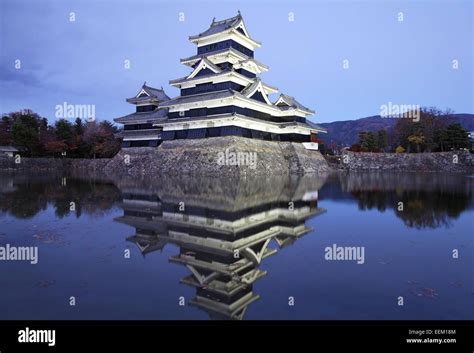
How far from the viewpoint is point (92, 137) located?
171ft

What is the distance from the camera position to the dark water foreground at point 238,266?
3.59 m

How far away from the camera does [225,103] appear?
30.4 metres

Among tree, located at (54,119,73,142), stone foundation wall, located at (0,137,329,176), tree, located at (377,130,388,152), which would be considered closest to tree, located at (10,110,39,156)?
tree, located at (54,119,73,142)

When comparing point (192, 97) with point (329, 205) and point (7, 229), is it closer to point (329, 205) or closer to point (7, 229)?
point (329, 205)

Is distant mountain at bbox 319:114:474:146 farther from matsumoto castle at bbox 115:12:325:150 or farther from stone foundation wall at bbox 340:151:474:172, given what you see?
matsumoto castle at bbox 115:12:325:150

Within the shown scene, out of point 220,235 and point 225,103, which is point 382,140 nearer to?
point 225,103

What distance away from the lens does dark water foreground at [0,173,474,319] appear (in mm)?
3592

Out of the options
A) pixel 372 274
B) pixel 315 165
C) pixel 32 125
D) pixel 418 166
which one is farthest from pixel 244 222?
pixel 32 125

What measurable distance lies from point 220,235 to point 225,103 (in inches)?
993

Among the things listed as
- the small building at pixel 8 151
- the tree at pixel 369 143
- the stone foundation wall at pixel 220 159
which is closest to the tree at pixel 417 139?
the tree at pixel 369 143

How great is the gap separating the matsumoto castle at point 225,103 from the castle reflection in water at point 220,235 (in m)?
19.4

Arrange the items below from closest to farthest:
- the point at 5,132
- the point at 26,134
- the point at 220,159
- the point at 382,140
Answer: the point at 220,159, the point at 26,134, the point at 5,132, the point at 382,140

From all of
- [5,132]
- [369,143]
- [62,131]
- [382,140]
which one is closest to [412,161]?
[369,143]

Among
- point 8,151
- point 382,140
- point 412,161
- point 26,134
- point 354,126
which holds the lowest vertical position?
point 412,161
